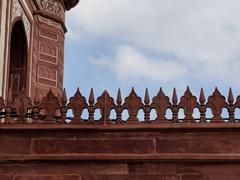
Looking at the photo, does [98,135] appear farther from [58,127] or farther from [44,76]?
[44,76]

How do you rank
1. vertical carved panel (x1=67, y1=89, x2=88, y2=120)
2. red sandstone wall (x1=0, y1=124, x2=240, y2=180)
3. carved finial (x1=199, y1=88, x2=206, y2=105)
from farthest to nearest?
vertical carved panel (x1=67, y1=89, x2=88, y2=120) → carved finial (x1=199, y1=88, x2=206, y2=105) → red sandstone wall (x1=0, y1=124, x2=240, y2=180)

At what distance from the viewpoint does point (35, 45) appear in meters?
10.8

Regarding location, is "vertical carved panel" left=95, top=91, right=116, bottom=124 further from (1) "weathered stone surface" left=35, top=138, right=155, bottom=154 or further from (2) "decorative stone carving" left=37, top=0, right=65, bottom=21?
(2) "decorative stone carving" left=37, top=0, right=65, bottom=21

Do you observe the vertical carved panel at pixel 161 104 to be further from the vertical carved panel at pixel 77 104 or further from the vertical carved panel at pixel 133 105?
the vertical carved panel at pixel 77 104

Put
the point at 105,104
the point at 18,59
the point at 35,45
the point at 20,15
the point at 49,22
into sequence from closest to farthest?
the point at 105,104, the point at 20,15, the point at 18,59, the point at 35,45, the point at 49,22

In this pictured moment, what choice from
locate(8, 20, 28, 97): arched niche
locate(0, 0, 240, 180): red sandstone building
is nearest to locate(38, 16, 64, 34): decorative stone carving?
locate(8, 20, 28, 97): arched niche

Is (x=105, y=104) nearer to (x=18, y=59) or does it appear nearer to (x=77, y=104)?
(x=77, y=104)

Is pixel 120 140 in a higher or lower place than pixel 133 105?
lower

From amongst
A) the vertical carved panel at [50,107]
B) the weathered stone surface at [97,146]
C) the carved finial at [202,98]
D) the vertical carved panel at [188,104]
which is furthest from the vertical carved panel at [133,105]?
the vertical carved panel at [50,107]

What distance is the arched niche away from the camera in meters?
10.2

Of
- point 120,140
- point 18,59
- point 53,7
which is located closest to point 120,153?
point 120,140

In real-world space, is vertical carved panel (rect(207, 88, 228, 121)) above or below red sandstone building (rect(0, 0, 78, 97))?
below

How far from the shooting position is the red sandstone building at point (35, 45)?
33.0 ft

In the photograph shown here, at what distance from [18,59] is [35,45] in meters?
0.52
